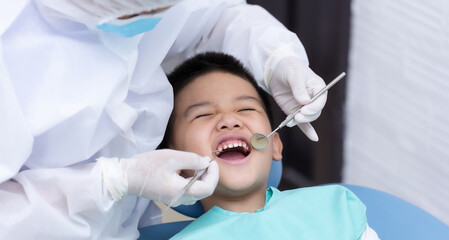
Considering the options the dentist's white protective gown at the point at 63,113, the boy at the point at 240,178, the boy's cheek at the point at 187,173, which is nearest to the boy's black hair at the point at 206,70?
the boy at the point at 240,178

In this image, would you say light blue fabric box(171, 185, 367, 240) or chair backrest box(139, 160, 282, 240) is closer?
light blue fabric box(171, 185, 367, 240)

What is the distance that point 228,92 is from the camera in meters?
1.68

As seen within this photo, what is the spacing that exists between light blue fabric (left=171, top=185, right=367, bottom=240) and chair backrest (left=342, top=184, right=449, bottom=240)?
184 millimetres

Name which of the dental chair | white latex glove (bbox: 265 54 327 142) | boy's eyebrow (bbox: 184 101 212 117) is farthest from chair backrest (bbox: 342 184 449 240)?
boy's eyebrow (bbox: 184 101 212 117)

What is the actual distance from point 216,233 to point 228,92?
38cm

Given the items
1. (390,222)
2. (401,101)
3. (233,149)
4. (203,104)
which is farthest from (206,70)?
(401,101)

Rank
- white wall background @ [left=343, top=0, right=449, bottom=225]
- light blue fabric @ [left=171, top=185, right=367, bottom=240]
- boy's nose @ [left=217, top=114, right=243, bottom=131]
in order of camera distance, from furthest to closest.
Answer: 1. white wall background @ [left=343, top=0, right=449, bottom=225]
2. boy's nose @ [left=217, top=114, right=243, bottom=131]
3. light blue fabric @ [left=171, top=185, right=367, bottom=240]

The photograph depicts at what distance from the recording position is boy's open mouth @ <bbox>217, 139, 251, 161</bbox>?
1580mm

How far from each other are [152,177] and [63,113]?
222 millimetres

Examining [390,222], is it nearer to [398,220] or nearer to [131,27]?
[398,220]

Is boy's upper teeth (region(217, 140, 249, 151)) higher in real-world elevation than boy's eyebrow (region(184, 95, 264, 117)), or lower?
lower

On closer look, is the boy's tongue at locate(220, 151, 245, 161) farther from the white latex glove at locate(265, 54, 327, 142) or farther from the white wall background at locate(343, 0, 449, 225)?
the white wall background at locate(343, 0, 449, 225)

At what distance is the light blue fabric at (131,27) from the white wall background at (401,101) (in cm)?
123

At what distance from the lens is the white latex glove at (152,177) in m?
1.35
